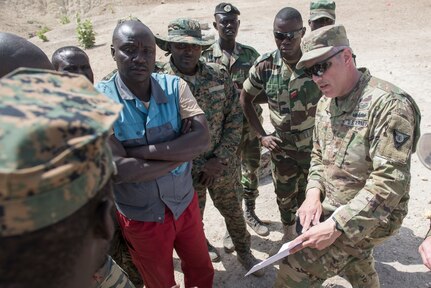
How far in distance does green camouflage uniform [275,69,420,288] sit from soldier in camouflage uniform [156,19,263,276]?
2.83ft

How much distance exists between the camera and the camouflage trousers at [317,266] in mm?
2535

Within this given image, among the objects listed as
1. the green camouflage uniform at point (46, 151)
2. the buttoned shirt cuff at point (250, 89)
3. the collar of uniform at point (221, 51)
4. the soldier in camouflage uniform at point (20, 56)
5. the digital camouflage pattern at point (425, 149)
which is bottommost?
the buttoned shirt cuff at point (250, 89)

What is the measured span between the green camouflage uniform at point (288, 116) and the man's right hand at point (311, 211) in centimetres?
113

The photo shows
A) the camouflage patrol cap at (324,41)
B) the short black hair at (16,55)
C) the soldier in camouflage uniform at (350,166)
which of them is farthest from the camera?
the camouflage patrol cap at (324,41)

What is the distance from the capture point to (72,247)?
3.16 feet

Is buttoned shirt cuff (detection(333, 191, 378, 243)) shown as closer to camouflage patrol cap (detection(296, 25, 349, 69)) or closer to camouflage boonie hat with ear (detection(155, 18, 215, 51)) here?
camouflage patrol cap (detection(296, 25, 349, 69))

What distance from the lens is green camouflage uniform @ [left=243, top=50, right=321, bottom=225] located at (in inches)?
144

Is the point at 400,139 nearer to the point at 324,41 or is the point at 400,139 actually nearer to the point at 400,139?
the point at 400,139

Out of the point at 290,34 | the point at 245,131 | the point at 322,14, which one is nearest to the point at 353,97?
the point at 290,34

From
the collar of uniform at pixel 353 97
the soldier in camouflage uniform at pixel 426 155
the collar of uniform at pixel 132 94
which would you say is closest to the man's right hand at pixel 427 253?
the soldier in camouflage uniform at pixel 426 155

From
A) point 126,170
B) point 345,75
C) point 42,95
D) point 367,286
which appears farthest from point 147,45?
point 367,286

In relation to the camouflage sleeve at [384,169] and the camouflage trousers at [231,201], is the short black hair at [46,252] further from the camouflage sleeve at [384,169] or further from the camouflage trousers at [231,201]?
the camouflage trousers at [231,201]

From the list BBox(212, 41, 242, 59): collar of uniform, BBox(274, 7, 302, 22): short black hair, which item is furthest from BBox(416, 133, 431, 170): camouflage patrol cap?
BBox(212, 41, 242, 59): collar of uniform

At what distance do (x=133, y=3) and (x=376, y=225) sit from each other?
22362 millimetres
